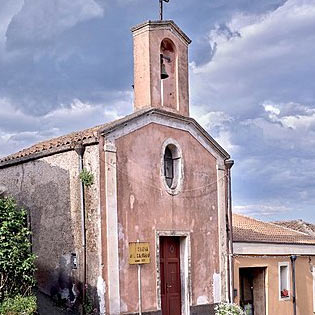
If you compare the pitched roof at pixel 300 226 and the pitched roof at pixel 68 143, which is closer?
the pitched roof at pixel 68 143

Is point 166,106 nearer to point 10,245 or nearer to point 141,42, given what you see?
point 141,42

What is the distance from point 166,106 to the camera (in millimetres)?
16938

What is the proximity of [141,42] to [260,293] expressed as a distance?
978 centimetres

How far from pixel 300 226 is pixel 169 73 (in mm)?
12727

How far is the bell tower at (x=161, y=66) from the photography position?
16297 millimetres

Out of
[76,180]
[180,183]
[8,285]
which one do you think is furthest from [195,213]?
[8,285]

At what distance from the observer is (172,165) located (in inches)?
667

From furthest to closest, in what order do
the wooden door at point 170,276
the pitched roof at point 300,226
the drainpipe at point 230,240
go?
the pitched roof at point 300,226, the drainpipe at point 230,240, the wooden door at point 170,276

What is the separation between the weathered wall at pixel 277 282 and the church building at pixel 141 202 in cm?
165

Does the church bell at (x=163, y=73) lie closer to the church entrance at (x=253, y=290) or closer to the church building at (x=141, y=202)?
the church building at (x=141, y=202)

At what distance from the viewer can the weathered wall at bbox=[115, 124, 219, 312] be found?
49.1 ft

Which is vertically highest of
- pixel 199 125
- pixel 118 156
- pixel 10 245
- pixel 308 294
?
pixel 199 125

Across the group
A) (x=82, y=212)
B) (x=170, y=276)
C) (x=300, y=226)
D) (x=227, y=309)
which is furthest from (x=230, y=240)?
(x=300, y=226)

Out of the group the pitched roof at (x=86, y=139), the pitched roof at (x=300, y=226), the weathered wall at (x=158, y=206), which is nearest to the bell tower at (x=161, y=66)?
the pitched roof at (x=86, y=139)
